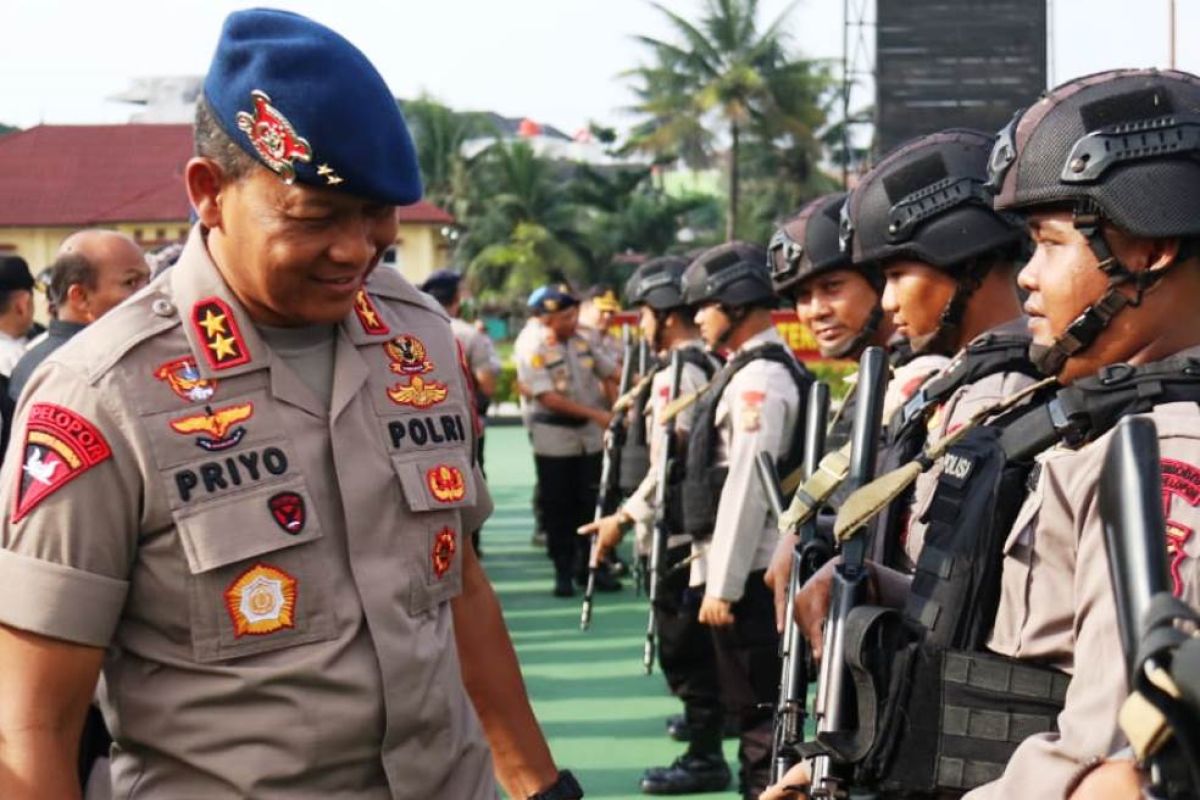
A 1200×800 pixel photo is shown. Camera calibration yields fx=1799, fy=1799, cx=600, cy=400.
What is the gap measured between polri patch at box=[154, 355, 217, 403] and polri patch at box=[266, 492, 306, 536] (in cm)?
17

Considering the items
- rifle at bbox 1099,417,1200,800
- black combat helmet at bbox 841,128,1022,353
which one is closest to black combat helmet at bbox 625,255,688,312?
black combat helmet at bbox 841,128,1022,353

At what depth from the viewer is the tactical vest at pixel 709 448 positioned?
6.41m

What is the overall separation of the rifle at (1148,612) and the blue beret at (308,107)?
1440mm

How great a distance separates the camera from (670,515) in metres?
7.66

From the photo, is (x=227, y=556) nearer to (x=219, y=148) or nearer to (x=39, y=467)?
(x=39, y=467)

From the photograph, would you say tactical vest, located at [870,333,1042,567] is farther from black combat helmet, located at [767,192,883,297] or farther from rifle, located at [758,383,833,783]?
black combat helmet, located at [767,192,883,297]

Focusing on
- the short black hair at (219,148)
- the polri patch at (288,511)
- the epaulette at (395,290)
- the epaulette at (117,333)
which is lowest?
the polri patch at (288,511)

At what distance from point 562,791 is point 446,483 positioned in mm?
583

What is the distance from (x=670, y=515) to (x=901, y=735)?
494 cm

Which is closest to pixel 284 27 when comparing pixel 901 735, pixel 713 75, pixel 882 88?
pixel 901 735

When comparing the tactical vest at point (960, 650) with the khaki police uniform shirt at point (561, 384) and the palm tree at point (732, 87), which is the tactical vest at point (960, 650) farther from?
the palm tree at point (732, 87)

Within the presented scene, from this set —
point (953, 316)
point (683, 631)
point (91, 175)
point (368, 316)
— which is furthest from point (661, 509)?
point (91, 175)

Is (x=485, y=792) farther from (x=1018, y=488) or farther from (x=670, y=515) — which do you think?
(x=670, y=515)

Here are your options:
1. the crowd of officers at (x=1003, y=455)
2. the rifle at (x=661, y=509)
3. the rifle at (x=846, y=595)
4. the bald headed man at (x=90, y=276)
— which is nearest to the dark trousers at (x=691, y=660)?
the rifle at (x=661, y=509)
